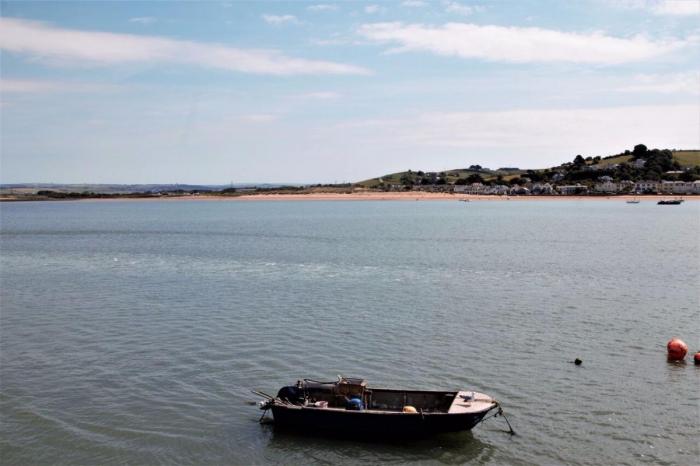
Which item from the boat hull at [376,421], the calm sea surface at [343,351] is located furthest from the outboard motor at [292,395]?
the calm sea surface at [343,351]

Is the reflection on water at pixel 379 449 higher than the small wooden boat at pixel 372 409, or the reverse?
the small wooden boat at pixel 372 409

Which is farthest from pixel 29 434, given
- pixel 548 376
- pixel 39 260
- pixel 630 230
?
pixel 630 230

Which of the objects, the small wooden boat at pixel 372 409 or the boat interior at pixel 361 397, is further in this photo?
the boat interior at pixel 361 397

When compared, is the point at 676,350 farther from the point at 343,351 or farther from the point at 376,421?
the point at 376,421

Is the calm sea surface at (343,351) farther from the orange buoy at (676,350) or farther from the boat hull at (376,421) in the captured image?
the orange buoy at (676,350)

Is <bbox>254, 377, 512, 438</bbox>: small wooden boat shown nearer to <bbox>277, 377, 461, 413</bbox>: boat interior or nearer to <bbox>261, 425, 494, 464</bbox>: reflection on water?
<bbox>277, 377, 461, 413</bbox>: boat interior

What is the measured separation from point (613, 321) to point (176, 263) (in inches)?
1688

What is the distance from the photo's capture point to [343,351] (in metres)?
29.6

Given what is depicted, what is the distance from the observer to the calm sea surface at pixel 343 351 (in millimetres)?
20625

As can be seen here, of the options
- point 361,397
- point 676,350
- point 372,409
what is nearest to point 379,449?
A: point 372,409

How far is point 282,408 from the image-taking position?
2133cm

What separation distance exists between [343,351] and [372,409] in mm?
7695

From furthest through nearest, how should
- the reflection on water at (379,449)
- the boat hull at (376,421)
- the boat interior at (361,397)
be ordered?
the boat interior at (361,397) → the boat hull at (376,421) → the reflection on water at (379,449)

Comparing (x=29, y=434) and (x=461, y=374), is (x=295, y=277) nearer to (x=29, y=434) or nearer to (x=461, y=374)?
(x=461, y=374)
